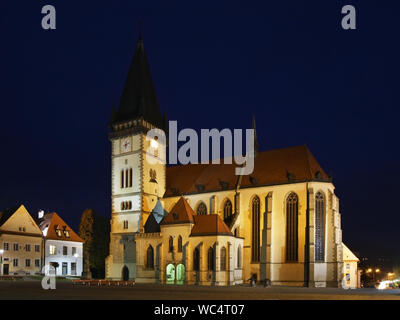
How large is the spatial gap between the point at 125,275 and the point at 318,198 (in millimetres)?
24960

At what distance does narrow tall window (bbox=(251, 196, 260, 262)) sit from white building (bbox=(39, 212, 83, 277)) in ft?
90.3

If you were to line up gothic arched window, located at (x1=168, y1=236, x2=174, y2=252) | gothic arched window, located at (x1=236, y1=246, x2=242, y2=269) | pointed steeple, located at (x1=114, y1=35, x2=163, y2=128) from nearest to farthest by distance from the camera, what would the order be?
gothic arched window, located at (x1=236, y1=246, x2=242, y2=269) → gothic arched window, located at (x1=168, y1=236, x2=174, y2=252) → pointed steeple, located at (x1=114, y1=35, x2=163, y2=128)

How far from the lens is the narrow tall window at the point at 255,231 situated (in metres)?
50.0

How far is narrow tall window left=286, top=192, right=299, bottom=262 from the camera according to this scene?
47.9 metres

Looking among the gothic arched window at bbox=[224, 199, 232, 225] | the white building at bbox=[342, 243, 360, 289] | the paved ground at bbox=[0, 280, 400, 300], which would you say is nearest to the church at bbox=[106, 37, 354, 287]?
the gothic arched window at bbox=[224, 199, 232, 225]

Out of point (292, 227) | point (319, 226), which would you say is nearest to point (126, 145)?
point (292, 227)

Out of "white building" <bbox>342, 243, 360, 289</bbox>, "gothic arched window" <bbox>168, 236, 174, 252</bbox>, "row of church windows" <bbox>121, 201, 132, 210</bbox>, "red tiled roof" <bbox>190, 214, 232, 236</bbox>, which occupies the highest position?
"row of church windows" <bbox>121, 201, 132, 210</bbox>

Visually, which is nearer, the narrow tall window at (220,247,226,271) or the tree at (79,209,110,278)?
the narrow tall window at (220,247,226,271)

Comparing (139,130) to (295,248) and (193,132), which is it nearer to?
(193,132)

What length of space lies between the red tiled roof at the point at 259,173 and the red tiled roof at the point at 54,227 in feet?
54.5

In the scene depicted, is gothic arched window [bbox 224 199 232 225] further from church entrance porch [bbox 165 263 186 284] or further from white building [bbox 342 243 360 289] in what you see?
white building [bbox 342 243 360 289]

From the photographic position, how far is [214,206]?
176 feet

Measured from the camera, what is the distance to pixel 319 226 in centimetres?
4772

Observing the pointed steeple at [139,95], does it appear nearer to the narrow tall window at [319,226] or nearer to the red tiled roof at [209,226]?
the red tiled roof at [209,226]
